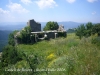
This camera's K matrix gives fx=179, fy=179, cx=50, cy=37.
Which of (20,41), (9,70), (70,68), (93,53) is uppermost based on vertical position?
(93,53)

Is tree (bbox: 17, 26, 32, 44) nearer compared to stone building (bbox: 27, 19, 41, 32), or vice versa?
tree (bbox: 17, 26, 32, 44)

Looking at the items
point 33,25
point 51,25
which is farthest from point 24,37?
point 51,25

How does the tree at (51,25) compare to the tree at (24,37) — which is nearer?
the tree at (24,37)

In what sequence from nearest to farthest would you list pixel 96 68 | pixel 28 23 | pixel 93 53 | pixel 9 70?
pixel 96 68 < pixel 93 53 < pixel 9 70 < pixel 28 23

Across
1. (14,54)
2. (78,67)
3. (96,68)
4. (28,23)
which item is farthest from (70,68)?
(28,23)

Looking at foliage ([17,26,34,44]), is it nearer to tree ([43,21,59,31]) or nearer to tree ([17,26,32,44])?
tree ([17,26,32,44])

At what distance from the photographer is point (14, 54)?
12.0 meters

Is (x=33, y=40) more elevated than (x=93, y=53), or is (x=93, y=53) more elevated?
(x=93, y=53)

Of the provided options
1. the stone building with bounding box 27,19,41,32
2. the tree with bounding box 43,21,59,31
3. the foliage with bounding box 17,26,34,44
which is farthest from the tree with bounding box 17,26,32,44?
the tree with bounding box 43,21,59,31

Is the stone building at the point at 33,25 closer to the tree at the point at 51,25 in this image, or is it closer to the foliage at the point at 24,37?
the tree at the point at 51,25

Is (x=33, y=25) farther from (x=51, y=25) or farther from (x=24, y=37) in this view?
(x=24, y=37)

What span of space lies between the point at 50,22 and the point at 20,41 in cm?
663

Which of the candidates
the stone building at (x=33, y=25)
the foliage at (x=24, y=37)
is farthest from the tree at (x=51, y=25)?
the foliage at (x=24, y=37)

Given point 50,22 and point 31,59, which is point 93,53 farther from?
point 50,22
